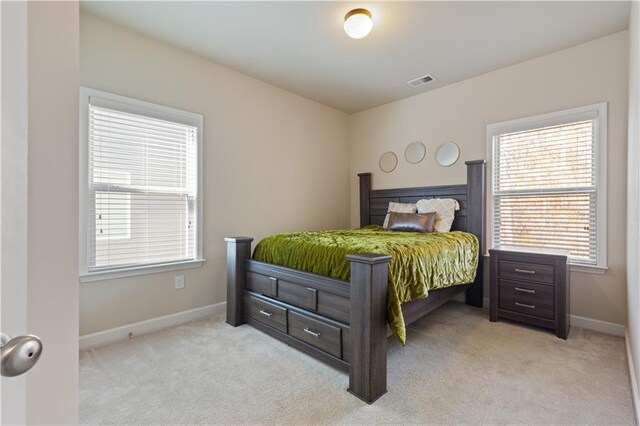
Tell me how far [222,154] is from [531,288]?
330 cm

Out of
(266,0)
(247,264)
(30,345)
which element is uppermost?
(266,0)

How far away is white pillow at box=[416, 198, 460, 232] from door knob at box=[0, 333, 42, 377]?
3.47m

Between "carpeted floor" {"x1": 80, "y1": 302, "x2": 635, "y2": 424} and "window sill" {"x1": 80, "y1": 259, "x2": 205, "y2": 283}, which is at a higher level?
"window sill" {"x1": 80, "y1": 259, "x2": 205, "y2": 283}

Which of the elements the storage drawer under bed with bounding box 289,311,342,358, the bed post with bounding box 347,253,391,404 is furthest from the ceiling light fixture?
the storage drawer under bed with bounding box 289,311,342,358

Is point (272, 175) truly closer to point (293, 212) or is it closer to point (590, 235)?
point (293, 212)

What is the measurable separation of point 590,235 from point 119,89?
442 centimetres

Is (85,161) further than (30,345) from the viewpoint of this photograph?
Yes

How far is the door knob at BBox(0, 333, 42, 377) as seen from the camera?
45 centimetres

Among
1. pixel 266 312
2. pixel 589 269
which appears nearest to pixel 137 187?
pixel 266 312

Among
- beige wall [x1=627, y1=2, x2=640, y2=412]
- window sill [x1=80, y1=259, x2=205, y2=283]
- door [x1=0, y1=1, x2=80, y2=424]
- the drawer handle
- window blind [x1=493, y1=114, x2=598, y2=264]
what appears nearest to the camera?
door [x1=0, y1=1, x2=80, y2=424]

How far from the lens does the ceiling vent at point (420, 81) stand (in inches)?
138

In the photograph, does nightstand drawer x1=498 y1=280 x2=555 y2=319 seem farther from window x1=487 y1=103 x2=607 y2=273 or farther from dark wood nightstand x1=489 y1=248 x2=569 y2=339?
window x1=487 y1=103 x2=607 y2=273

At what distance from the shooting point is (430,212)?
3594 mm

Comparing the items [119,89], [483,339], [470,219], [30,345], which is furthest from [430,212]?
[30,345]
